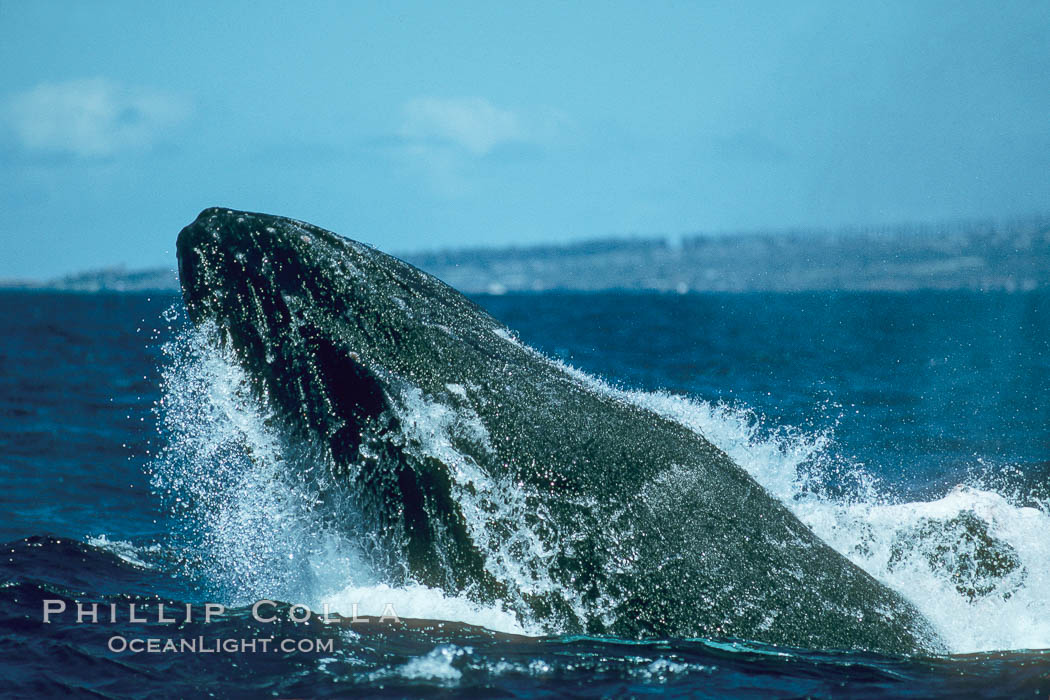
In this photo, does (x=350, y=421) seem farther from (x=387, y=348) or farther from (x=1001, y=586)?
(x=1001, y=586)

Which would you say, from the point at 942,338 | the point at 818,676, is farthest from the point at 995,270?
the point at 818,676

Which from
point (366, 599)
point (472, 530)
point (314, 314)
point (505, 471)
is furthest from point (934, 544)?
point (314, 314)

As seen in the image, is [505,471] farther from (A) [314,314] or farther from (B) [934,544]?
(B) [934,544]

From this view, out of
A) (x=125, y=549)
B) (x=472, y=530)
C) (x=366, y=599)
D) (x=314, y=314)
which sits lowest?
(x=366, y=599)

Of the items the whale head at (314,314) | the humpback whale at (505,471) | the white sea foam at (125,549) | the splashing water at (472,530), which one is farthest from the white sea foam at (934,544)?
the white sea foam at (125,549)

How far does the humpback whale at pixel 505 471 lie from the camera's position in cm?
579

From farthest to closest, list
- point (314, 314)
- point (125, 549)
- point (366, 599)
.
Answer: point (125, 549), point (366, 599), point (314, 314)

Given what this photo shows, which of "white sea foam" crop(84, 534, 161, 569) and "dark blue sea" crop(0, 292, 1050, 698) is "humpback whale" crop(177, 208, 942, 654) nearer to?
"dark blue sea" crop(0, 292, 1050, 698)

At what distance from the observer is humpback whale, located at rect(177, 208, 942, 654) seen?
19.0ft

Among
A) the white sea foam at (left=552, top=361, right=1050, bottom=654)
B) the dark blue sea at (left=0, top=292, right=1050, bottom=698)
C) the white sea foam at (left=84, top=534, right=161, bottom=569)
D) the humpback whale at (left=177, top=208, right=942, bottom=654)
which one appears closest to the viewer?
the humpback whale at (left=177, top=208, right=942, bottom=654)

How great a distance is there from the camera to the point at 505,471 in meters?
5.82

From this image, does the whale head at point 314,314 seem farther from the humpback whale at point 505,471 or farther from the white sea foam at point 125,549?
the white sea foam at point 125,549

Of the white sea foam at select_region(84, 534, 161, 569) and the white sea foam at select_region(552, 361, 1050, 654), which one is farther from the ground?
the white sea foam at select_region(84, 534, 161, 569)

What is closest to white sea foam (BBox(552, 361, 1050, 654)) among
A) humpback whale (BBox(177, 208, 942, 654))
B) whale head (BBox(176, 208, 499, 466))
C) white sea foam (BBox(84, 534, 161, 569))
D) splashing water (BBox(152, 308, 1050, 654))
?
splashing water (BBox(152, 308, 1050, 654))
